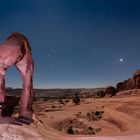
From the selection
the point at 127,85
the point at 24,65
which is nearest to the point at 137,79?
the point at 127,85

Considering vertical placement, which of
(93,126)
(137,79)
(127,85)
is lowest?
(93,126)

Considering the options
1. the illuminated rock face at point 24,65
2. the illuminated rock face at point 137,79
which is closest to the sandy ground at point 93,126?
the illuminated rock face at point 24,65

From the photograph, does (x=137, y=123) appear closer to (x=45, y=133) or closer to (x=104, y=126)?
(x=104, y=126)

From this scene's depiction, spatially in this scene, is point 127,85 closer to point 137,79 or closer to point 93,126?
point 137,79

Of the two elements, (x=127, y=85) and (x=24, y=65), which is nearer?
(x=24, y=65)

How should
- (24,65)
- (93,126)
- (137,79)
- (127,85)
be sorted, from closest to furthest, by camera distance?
(24,65)
(93,126)
(137,79)
(127,85)

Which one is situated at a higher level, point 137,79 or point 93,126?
point 137,79

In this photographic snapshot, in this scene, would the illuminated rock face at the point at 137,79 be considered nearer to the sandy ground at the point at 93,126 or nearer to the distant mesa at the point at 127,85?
the distant mesa at the point at 127,85

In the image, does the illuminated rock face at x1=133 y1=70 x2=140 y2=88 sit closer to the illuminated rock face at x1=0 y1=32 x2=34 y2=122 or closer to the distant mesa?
the distant mesa

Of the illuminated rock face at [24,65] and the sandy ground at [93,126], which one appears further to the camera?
the illuminated rock face at [24,65]

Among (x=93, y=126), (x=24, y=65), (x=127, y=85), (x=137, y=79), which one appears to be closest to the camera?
(x=24, y=65)

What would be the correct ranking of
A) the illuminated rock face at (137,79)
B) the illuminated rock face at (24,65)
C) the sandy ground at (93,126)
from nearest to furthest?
the sandy ground at (93,126), the illuminated rock face at (24,65), the illuminated rock face at (137,79)

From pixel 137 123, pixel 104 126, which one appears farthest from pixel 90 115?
pixel 137 123

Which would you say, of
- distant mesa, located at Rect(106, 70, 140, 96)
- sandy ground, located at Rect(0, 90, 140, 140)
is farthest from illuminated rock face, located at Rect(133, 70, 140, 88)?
sandy ground, located at Rect(0, 90, 140, 140)
